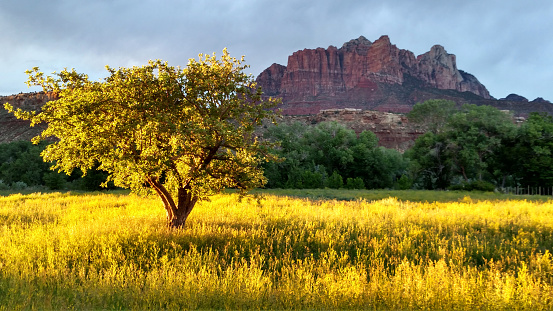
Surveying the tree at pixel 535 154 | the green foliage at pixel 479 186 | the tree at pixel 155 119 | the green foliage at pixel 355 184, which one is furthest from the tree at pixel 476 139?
the tree at pixel 155 119

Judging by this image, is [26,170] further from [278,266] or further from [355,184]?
[278,266]

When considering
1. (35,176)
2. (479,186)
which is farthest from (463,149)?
(35,176)

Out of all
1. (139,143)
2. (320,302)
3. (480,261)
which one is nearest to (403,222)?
(480,261)

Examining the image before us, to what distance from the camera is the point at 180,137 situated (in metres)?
8.02

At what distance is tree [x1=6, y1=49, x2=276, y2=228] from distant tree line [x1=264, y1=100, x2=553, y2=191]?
3192 centimetres

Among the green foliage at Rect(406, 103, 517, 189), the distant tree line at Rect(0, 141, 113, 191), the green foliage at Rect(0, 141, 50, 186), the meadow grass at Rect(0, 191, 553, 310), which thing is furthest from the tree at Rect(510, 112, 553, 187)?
the green foliage at Rect(0, 141, 50, 186)

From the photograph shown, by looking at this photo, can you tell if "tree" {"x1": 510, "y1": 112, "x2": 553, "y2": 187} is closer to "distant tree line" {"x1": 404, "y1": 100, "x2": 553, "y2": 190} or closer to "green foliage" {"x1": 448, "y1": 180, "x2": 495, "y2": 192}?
"distant tree line" {"x1": 404, "y1": 100, "x2": 553, "y2": 190}

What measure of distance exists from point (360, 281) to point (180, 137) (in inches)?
225

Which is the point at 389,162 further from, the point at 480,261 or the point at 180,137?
the point at 180,137

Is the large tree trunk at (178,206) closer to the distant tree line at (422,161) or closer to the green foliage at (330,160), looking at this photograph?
the distant tree line at (422,161)

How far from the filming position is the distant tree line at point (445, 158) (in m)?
37.8

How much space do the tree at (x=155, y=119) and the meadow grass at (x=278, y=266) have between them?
2.16m

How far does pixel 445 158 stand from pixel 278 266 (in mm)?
40135

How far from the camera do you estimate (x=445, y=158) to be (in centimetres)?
4041
